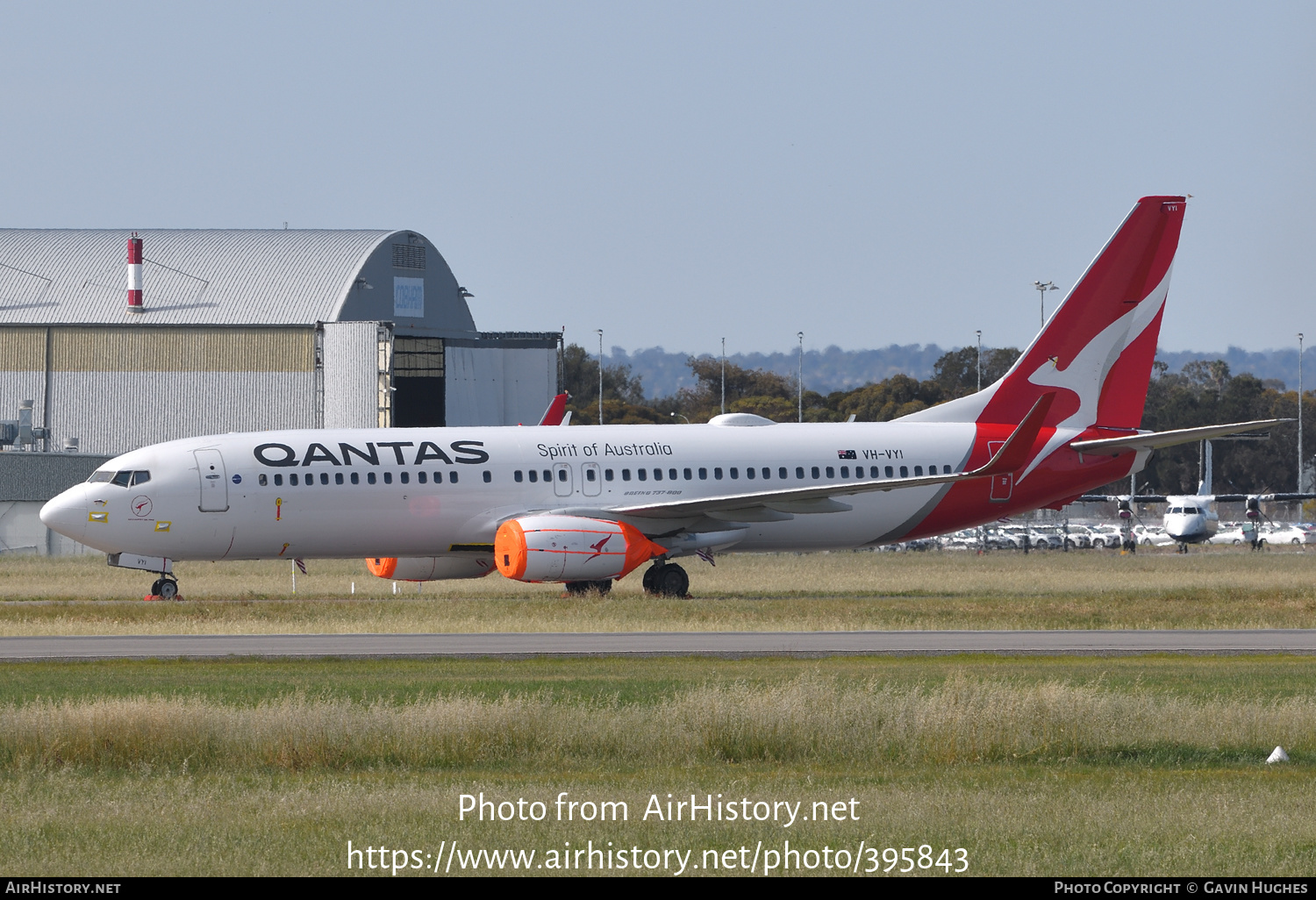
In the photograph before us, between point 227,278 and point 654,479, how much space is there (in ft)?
153

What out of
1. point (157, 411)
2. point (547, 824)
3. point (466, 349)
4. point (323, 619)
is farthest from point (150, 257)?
point (547, 824)

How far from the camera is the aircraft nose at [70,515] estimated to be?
3734cm

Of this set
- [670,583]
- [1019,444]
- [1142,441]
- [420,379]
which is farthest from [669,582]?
[420,379]

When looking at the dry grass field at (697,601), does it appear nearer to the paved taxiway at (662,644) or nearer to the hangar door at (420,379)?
the paved taxiway at (662,644)

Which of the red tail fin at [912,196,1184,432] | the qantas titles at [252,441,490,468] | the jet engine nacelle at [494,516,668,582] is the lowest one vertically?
the jet engine nacelle at [494,516,668,582]

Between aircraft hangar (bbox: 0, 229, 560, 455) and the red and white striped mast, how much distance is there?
0.08 metres

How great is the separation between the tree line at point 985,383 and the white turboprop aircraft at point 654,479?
260 ft

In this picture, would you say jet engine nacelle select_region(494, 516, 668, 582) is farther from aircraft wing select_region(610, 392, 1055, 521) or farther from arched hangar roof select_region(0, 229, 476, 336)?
arched hangar roof select_region(0, 229, 476, 336)

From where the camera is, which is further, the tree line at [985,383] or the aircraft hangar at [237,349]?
the tree line at [985,383]

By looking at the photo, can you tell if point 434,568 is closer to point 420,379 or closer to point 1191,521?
point 420,379

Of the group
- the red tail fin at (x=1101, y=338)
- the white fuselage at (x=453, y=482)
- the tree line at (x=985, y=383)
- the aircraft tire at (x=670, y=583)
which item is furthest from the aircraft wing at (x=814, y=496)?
the tree line at (x=985, y=383)

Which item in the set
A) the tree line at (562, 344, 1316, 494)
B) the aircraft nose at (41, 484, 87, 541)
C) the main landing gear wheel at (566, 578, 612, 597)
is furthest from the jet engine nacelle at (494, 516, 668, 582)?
the tree line at (562, 344, 1316, 494)

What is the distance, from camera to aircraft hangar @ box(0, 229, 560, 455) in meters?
75.9
